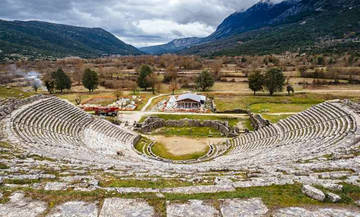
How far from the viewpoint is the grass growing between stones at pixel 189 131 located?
33938 mm

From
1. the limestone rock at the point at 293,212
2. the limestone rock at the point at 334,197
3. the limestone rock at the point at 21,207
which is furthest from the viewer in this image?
the limestone rock at the point at 334,197

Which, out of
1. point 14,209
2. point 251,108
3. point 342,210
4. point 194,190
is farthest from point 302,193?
point 251,108

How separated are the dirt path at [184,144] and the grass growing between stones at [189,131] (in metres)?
1.59

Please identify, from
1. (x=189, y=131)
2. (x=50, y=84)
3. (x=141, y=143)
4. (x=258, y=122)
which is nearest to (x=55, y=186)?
(x=141, y=143)

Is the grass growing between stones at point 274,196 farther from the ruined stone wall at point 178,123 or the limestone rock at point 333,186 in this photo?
the ruined stone wall at point 178,123

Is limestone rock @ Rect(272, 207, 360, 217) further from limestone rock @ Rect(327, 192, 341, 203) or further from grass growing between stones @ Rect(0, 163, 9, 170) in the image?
grass growing between stones @ Rect(0, 163, 9, 170)

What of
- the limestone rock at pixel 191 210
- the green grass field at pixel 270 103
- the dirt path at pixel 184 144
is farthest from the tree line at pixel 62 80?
the limestone rock at pixel 191 210

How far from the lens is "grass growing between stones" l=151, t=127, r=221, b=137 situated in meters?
33.9

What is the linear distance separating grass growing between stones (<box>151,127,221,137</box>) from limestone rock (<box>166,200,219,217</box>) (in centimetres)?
2614

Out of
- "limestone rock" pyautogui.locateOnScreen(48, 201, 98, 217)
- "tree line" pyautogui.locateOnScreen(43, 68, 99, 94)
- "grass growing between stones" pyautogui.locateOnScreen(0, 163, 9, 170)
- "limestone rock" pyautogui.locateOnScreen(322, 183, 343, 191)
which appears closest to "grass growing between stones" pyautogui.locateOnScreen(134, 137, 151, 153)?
"grass growing between stones" pyautogui.locateOnScreen(0, 163, 9, 170)

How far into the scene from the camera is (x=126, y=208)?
728 centimetres

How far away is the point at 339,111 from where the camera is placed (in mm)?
24484

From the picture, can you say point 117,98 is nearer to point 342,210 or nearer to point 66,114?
point 66,114

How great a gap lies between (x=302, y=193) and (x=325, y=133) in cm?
1643
